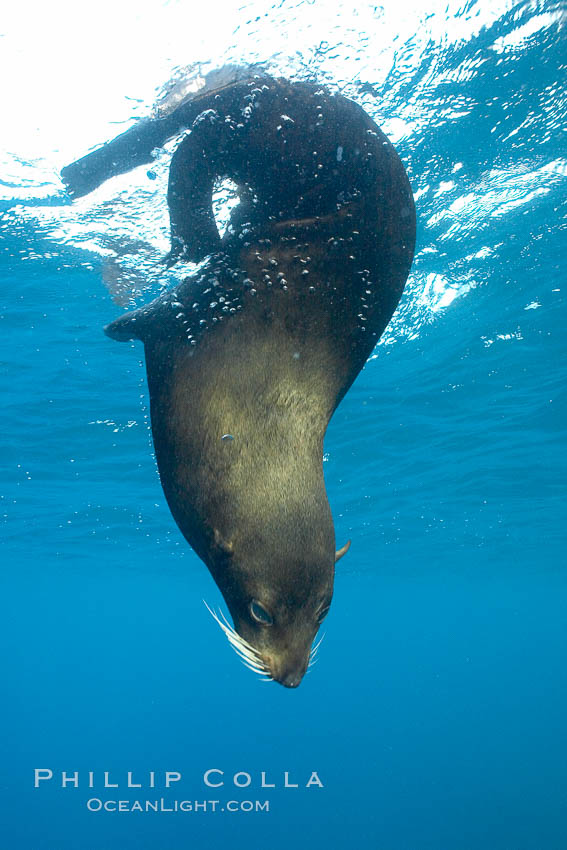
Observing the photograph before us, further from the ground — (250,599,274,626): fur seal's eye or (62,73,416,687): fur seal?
(62,73,416,687): fur seal

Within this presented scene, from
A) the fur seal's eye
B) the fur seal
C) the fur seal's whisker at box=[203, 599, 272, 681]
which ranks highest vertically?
the fur seal

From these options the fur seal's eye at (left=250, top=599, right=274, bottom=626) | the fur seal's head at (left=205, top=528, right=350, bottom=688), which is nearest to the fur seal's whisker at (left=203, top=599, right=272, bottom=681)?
the fur seal's head at (left=205, top=528, right=350, bottom=688)

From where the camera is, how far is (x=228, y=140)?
3.17 m

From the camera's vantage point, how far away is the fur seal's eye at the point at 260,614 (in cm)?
226

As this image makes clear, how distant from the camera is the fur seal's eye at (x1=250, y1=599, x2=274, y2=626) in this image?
226 cm

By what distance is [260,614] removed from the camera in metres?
2.28

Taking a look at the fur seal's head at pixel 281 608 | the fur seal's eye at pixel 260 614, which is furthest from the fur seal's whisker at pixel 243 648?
the fur seal's eye at pixel 260 614

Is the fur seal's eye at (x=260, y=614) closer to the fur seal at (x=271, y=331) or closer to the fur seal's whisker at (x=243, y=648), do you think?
the fur seal at (x=271, y=331)

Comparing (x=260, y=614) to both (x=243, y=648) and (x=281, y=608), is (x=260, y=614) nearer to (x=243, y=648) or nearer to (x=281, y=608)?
(x=281, y=608)

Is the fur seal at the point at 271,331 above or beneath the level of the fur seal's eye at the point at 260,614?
above

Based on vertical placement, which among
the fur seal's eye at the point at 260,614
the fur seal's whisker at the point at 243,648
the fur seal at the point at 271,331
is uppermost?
the fur seal at the point at 271,331

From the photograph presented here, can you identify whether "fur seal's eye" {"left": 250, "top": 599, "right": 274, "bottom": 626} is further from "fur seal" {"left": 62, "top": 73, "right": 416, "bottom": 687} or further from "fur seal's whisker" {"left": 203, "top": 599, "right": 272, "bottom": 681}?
"fur seal's whisker" {"left": 203, "top": 599, "right": 272, "bottom": 681}

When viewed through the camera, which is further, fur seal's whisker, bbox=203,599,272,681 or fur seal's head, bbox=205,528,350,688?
fur seal's whisker, bbox=203,599,272,681

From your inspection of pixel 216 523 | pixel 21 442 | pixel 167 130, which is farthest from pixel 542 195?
pixel 21 442
